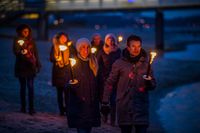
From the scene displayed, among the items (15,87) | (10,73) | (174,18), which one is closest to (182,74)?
(10,73)

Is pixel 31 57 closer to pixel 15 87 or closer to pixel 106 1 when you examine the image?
pixel 15 87

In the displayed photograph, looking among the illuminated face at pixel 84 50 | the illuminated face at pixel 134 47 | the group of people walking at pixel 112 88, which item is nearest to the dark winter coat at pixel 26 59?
the group of people walking at pixel 112 88

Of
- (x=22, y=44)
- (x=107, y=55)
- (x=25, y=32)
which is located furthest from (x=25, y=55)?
(x=107, y=55)

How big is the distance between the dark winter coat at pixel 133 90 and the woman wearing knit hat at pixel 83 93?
1.48 feet

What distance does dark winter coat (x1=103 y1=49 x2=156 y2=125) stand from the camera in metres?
6.54

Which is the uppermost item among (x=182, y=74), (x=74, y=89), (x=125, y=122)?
(x=74, y=89)

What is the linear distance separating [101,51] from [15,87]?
20.9 feet

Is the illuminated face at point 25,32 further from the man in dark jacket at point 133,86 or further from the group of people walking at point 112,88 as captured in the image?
the man in dark jacket at point 133,86

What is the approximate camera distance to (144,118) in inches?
260

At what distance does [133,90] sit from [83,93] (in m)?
0.73

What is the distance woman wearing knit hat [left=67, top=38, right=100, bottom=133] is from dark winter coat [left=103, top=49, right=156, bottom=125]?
1.48 ft

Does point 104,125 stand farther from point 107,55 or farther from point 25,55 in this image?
point 25,55

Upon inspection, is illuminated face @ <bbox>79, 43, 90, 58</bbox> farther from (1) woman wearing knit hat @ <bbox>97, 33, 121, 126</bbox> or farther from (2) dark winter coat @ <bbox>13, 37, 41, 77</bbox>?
(2) dark winter coat @ <bbox>13, 37, 41, 77</bbox>

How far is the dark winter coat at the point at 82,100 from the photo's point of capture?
22.5ft
